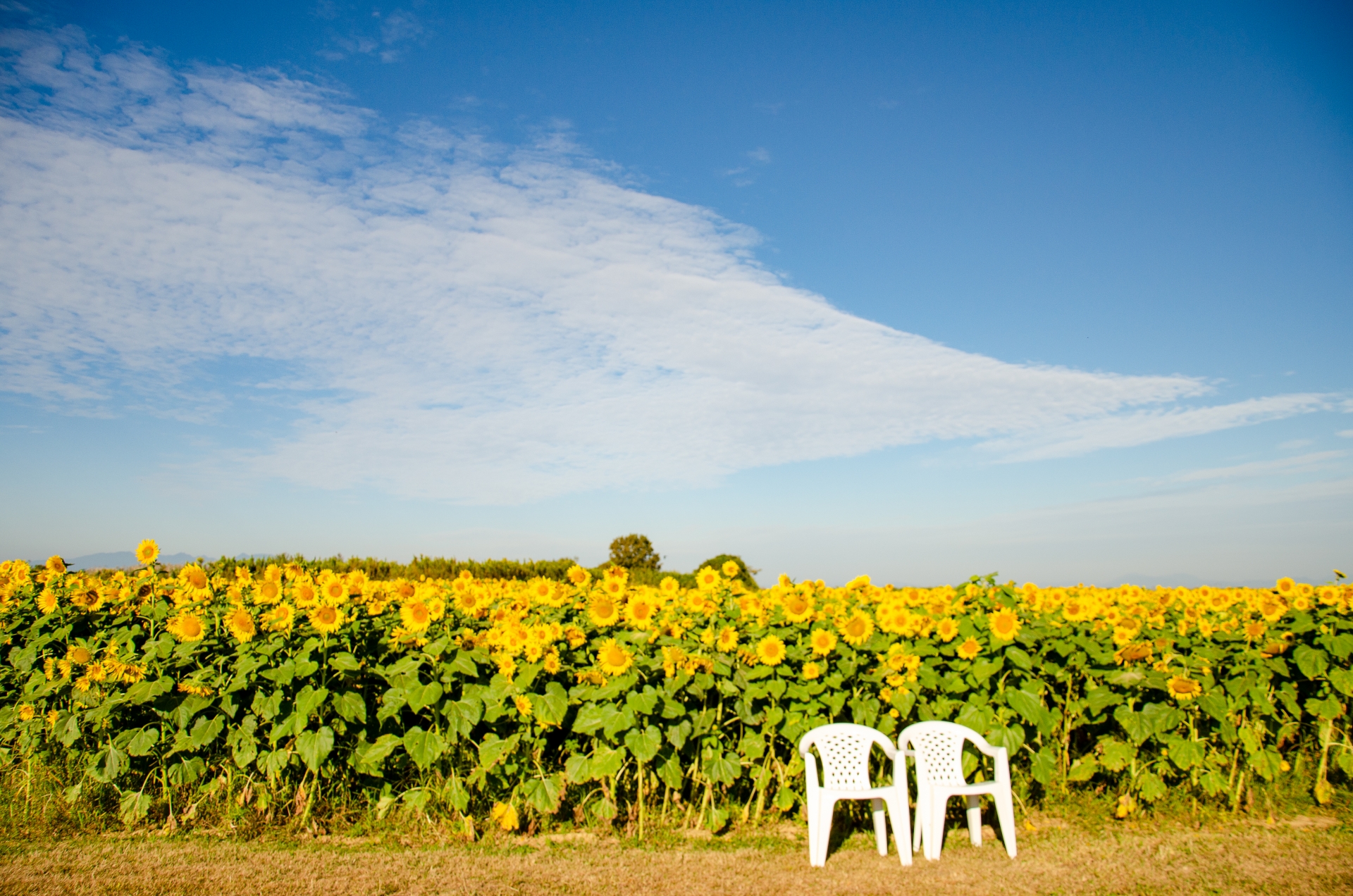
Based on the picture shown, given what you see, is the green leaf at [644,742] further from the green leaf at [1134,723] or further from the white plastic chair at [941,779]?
the green leaf at [1134,723]

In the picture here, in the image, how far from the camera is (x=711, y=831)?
4.38 m

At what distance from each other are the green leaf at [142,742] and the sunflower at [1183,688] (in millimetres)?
5824

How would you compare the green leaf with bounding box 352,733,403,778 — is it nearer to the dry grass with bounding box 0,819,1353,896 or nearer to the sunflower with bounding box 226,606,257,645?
the dry grass with bounding box 0,819,1353,896

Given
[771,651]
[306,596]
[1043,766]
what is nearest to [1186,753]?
[1043,766]

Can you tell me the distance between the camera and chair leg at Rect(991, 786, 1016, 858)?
163 inches

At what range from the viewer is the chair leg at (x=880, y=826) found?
4.18m

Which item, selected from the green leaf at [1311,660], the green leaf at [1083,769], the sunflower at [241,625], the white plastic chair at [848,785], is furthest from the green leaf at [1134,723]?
the sunflower at [241,625]

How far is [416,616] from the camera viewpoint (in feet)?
13.9

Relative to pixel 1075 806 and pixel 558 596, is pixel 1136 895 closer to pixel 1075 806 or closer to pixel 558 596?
pixel 1075 806

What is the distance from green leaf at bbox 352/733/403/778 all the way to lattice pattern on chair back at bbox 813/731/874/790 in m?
2.29

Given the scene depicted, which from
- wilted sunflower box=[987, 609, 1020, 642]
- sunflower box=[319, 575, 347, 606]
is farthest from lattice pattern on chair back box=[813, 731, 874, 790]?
sunflower box=[319, 575, 347, 606]

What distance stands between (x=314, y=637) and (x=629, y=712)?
5.87 feet

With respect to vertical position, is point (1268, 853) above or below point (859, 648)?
below

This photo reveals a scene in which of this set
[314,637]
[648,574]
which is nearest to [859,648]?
[314,637]
